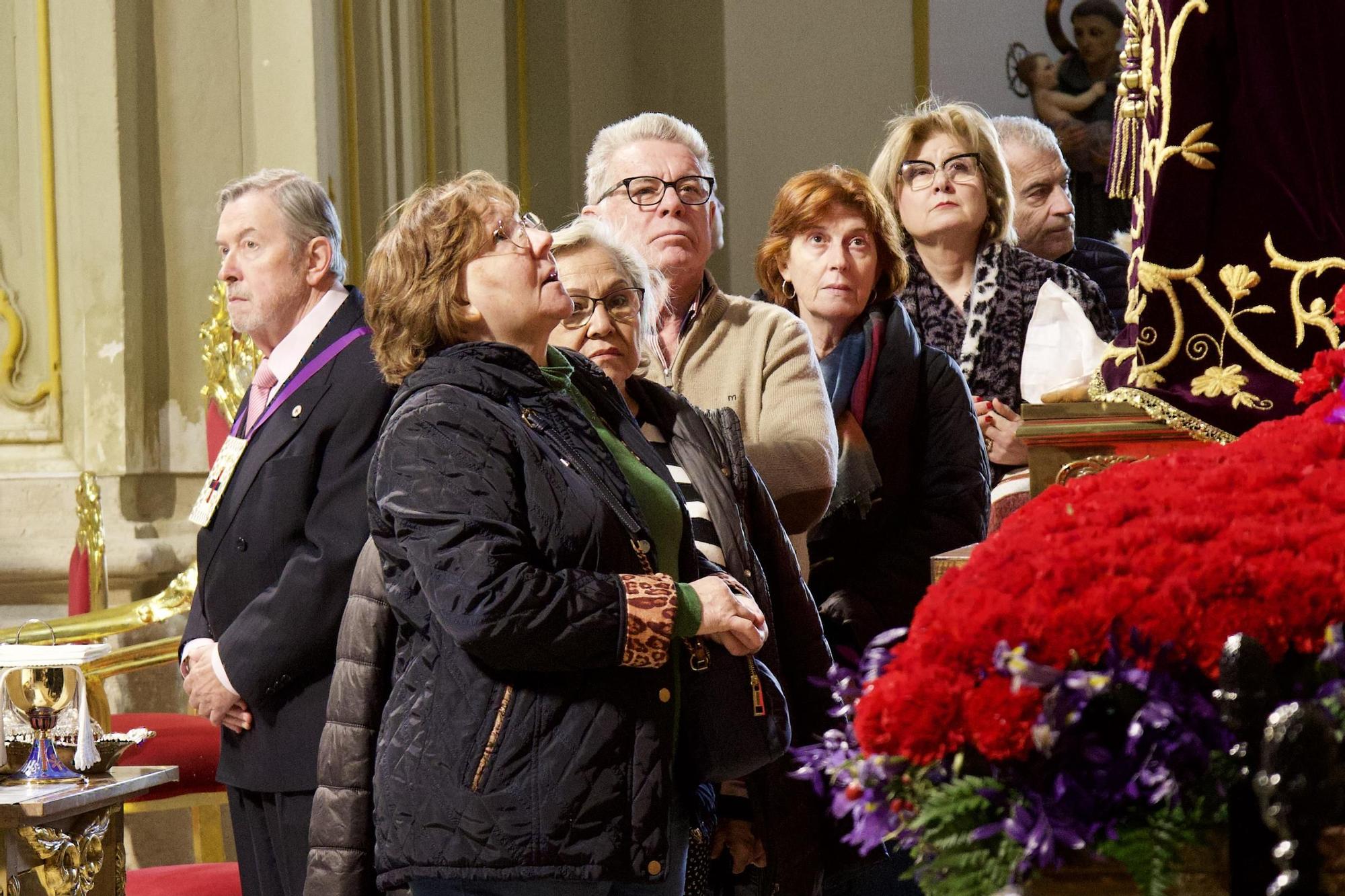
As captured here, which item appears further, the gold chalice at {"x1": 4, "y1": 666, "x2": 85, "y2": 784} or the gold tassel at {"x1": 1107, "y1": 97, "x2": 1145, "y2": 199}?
the gold chalice at {"x1": 4, "y1": 666, "x2": 85, "y2": 784}

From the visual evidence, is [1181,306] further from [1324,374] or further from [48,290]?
[48,290]

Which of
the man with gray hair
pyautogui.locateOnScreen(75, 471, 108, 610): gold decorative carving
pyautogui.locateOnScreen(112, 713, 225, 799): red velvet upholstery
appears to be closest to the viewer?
pyautogui.locateOnScreen(112, 713, 225, 799): red velvet upholstery

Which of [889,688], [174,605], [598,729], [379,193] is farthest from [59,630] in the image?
[889,688]

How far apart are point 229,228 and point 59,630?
4.64 ft

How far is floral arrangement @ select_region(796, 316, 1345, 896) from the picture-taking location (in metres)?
1.09

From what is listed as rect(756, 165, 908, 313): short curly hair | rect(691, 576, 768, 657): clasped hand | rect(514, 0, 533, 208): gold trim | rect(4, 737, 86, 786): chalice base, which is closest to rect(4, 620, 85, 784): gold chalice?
rect(4, 737, 86, 786): chalice base

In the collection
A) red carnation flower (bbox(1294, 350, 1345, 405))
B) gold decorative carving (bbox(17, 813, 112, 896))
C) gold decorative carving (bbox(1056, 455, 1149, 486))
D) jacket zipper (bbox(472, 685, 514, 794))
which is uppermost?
red carnation flower (bbox(1294, 350, 1345, 405))

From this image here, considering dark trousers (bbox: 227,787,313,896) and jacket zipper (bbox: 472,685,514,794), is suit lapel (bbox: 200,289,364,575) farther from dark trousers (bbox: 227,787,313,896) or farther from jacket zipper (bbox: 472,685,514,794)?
jacket zipper (bbox: 472,685,514,794)

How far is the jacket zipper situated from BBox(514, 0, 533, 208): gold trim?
4.40 m

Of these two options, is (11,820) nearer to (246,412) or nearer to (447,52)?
(246,412)

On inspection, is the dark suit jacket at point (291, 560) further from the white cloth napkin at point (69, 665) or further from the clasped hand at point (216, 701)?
the white cloth napkin at point (69, 665)


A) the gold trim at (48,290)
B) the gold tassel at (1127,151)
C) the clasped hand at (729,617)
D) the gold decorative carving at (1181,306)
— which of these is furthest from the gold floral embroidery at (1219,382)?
the gold trim at (48,290)

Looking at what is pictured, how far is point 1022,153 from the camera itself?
4078mm

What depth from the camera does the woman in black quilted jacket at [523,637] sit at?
1.90 metres
